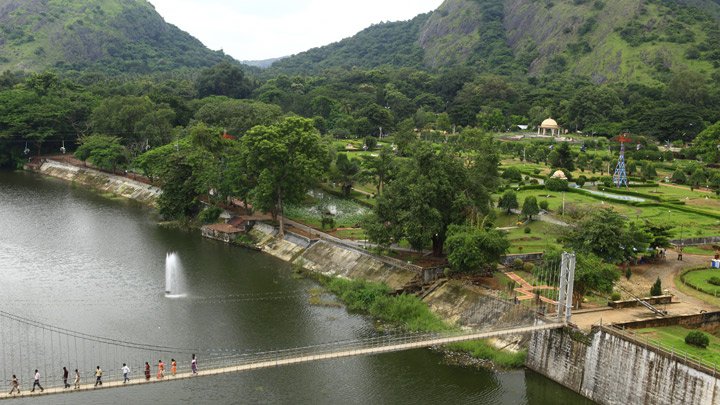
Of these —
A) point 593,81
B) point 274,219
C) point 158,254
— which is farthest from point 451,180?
point 593,81

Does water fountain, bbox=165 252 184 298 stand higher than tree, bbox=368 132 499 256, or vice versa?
tree, bbox=368 132 499 256

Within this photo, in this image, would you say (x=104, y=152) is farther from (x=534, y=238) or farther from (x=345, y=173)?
(x=534, y=238)

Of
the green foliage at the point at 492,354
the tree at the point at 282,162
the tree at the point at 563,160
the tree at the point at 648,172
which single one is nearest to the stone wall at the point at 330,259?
the tree at the point at 282,162

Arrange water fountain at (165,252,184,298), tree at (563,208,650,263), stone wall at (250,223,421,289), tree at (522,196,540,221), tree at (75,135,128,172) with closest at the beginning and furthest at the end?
1. tree at (563,208,650,263)
2. water fountain at (165,252,184,298)
3. stone wall at (250,223,421,289)
4. tree at (522,196,540,221)
5. tree at (75,135,128,172)

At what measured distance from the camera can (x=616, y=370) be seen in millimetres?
33656

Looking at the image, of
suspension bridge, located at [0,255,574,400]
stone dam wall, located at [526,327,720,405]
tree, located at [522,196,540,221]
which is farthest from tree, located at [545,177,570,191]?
stone dam wall, located at [526,327,720,405]

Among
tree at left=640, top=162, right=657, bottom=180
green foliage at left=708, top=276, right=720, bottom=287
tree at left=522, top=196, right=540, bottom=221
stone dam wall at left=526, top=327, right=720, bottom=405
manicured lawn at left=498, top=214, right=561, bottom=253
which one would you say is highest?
tree at left=640, top=162, right=657, bottom=180

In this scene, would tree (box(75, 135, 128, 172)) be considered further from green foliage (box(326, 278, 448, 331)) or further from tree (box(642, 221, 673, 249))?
tree (box(642, 221, 673, 249))

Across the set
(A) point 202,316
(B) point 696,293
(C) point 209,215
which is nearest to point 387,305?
(A) point 202,316

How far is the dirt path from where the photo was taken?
3788cm

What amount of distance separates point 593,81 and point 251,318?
502 ft

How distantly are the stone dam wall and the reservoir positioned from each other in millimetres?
1127

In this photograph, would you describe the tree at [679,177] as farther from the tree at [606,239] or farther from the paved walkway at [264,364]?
the paved walkway at [264,364]

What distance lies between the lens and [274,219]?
219 feet
